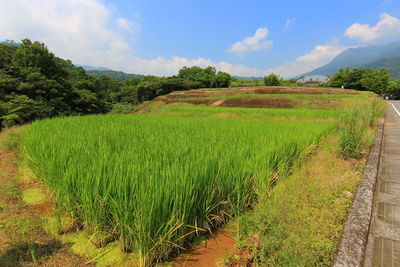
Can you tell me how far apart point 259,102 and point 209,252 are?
19.1 metres

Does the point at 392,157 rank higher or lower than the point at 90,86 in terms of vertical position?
lower

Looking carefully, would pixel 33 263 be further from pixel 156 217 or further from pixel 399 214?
pixel 399 214

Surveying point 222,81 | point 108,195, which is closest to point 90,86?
point 222,81

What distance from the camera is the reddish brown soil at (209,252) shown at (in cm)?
188

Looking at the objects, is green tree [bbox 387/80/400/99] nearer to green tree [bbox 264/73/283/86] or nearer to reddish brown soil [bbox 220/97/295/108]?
green tree [bbox 264/73/283/86]

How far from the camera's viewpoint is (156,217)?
5.96 feet

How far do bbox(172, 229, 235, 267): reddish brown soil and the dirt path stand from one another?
3.17ft

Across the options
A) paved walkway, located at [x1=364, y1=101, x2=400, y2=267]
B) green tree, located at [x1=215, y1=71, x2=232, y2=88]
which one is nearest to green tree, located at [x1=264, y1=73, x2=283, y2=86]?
green tree, located at [x1=215, y1=71, x2=232, y2=88]

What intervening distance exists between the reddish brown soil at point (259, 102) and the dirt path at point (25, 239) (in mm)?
18565

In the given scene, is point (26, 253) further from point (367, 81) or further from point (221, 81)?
point (367, 81)

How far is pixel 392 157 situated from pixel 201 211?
6090mm

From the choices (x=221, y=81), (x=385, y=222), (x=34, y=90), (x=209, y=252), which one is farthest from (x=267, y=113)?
(x=221, y=81)

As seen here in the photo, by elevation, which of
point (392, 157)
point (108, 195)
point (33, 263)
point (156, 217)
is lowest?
point (392, 157)

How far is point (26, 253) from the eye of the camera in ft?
6.13
